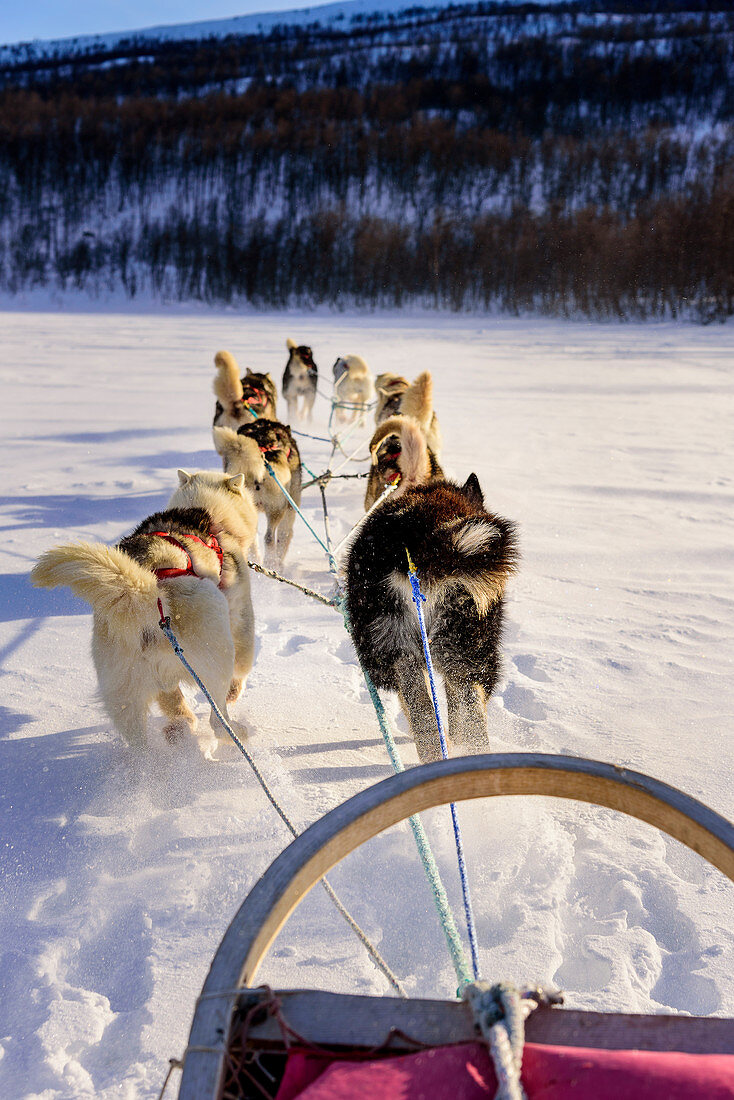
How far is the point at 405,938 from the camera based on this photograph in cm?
156

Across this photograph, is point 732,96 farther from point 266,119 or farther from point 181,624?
point 181,624

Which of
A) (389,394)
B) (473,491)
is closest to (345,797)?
(473,491)

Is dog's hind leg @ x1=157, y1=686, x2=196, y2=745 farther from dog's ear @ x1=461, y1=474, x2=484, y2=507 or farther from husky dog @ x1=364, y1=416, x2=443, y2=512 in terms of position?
dog's ear @ x1=461, y1=474, x2=484, y2=507

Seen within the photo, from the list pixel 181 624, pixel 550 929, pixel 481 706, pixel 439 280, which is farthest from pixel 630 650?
pixel 439 280

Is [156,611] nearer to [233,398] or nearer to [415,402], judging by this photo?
[415,402]

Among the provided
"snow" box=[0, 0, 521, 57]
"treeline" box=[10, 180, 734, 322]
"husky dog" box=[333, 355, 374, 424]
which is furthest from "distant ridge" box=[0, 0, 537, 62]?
"husky dog" box=[333, 355, 374, 424]

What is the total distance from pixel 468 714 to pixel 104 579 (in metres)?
1.05

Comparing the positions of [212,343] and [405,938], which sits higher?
[212,343]

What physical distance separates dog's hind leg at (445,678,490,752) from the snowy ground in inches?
7.0

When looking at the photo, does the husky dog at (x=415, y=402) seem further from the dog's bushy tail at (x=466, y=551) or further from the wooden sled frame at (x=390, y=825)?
the wooden sled frame at (x=390, y=825)

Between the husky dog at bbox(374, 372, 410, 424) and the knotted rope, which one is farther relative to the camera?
the husky dog at bbox(374, 372, 410, 424)

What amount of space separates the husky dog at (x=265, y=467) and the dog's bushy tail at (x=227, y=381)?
0.60m

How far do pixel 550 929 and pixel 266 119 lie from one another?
57078mm

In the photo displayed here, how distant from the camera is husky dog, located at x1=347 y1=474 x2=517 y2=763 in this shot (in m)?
1.88
